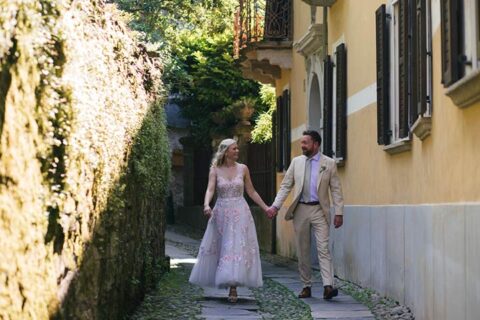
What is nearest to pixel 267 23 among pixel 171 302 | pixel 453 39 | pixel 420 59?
pixel 171 302

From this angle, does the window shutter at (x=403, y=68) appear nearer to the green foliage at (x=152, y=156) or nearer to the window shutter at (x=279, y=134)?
the green foliage at (x=152, y=156)

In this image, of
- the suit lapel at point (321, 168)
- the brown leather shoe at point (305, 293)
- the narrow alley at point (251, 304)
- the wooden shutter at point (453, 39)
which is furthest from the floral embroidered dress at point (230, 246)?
the wooden shutter at point (453, 39)

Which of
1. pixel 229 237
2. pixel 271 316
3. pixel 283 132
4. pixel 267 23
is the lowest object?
pixel 271 316

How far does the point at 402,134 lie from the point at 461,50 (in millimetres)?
3443

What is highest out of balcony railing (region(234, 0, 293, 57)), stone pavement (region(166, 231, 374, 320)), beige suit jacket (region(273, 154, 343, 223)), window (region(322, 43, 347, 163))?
balcony railing (region(234, 0, 293, 57))

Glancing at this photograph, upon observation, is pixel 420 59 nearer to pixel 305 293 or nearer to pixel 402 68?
pixel 402 68

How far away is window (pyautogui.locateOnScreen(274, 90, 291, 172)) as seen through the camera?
20.5 m

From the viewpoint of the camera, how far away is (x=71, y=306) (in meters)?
6.28

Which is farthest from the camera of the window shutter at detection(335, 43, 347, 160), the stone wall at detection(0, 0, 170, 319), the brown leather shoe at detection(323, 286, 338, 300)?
the window shutter at detection(335, 43, 347, 160)

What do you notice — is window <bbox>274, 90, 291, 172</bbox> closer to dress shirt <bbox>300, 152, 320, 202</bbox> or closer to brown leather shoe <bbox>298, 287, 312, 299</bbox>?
dress shirt <bbox>300, 152, 320, 202</bbox>

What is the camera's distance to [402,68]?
1046 centimetres

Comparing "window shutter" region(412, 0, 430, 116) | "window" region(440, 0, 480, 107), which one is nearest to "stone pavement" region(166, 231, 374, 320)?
"window shutter" region(412, 0, 430, 116)

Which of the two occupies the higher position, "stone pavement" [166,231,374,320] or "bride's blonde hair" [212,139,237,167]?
"bride's blonde hair" [212,139,237,167]

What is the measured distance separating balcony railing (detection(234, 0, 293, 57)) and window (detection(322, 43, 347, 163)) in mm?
4286
